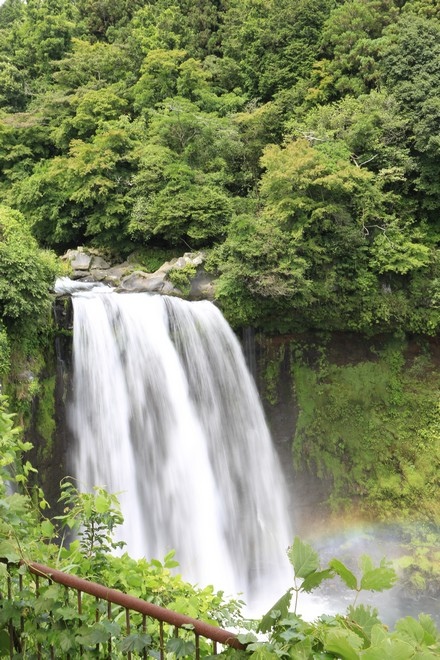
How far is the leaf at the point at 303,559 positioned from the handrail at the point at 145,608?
12.0 inches

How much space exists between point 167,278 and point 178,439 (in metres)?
4.13

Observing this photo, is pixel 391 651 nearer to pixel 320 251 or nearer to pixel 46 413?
pixel 46 413

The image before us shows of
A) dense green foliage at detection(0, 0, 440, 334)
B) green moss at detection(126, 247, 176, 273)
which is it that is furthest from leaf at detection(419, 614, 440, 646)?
green moss at detection(126, 247, 176, 273)

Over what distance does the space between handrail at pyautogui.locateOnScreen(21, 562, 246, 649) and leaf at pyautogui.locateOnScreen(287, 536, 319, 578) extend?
0.31 meters

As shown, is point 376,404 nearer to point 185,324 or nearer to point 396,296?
point 396,296

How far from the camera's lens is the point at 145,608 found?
1.81 metres

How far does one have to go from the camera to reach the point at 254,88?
19.1 metres

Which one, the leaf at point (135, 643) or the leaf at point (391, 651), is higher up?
the leaf at point (391, 651)

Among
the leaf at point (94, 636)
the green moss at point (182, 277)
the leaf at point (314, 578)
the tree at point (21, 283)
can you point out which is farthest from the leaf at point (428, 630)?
the green moss at point (182, 277)

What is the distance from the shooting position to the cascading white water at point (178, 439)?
30.5ft

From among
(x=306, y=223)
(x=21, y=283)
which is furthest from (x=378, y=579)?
(x=306, y=223)

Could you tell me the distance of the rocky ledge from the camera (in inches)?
466

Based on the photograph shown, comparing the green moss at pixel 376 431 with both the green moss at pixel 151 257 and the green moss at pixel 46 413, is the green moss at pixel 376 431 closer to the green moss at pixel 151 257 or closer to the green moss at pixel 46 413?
the green moss at pixel 151 257

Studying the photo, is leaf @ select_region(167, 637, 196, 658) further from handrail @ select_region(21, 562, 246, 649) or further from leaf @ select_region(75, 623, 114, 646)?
leaf @ select_region(75, 623, 114, 646)
